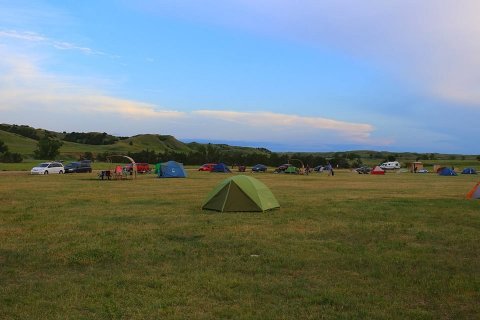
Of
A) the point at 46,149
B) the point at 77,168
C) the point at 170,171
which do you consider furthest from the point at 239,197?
the point at 46,149

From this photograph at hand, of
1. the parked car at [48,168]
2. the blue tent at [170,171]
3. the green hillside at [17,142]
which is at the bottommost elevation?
the parked car at [48,168]

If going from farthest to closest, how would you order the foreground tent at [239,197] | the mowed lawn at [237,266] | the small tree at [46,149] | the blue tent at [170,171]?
the small tree at [46,149] < the blue tent at [170,171] < the foreground tent at [239,197] < the mowed lawn at [237,266]

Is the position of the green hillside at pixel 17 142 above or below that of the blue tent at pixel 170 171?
above

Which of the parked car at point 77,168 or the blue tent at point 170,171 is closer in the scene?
the blue tent at point 170,171

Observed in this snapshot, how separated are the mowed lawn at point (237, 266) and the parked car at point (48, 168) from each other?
34.1m

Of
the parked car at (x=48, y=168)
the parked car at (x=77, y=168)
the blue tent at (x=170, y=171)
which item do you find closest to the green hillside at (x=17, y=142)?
the parked car at (x=77, y=168)

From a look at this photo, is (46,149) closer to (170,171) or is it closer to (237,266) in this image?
(170,171)

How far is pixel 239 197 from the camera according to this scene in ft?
56.0

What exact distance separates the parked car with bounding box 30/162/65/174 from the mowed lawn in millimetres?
34100

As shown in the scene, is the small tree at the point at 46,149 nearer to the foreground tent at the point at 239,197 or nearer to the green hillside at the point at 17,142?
the green hillside at the point at 17,142

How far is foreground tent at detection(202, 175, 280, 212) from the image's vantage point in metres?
17.0

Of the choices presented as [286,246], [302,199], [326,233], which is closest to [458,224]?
[326,233]

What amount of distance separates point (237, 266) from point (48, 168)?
44814 mm

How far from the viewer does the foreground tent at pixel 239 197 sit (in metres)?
17.0
